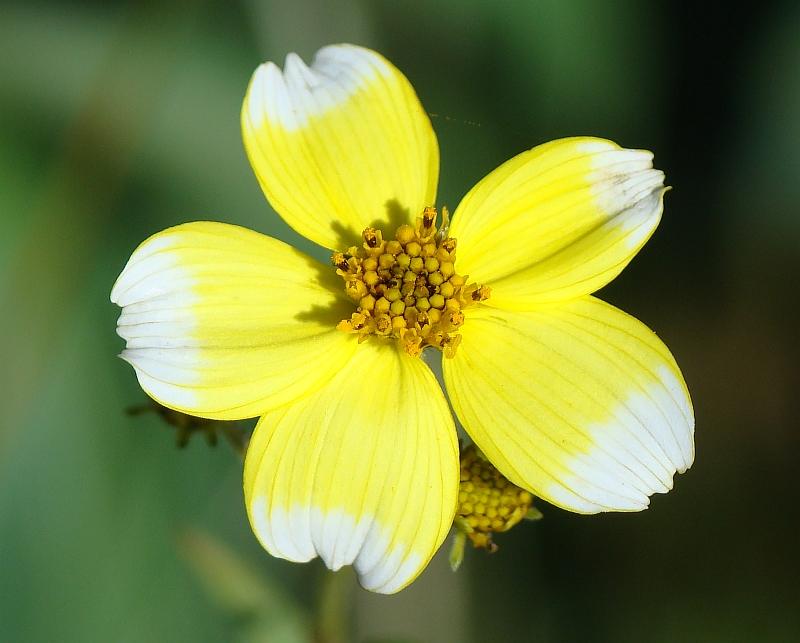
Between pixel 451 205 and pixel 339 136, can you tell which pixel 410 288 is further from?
pixel 451 205

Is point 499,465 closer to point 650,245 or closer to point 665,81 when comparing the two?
point 650,245

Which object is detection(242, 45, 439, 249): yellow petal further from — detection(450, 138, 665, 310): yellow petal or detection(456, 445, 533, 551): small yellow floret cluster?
detection(456, 445, 533, 551): small yellow floret cluster

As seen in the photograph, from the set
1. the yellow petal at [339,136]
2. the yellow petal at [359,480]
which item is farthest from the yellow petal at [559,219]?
the yellow petal at [359,480]

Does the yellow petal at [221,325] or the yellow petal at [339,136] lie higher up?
the yellow petal at [339,136]

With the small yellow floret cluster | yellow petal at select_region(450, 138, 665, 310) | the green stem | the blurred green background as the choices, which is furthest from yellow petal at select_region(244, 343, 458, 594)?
the blurred green background

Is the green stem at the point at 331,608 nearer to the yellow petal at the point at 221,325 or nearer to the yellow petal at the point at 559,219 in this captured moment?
the yellow petal at the point at 221,325

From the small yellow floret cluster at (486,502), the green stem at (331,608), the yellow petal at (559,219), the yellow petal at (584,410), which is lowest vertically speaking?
the green stem at (331,608)

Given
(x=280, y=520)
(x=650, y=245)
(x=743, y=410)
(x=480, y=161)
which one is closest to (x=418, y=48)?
(x=480, y=161)

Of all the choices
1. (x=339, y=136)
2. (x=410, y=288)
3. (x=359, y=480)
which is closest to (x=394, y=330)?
(x=410, y=288)

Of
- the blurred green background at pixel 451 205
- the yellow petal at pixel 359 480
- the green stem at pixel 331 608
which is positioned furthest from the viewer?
the blurred green background at pixel 451 205
